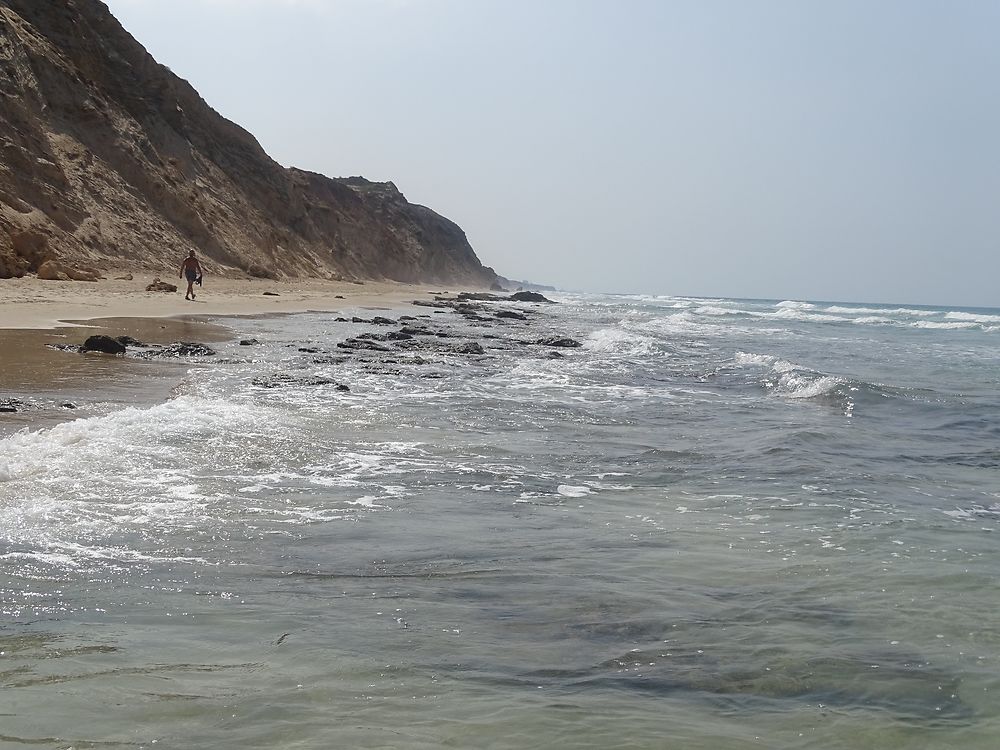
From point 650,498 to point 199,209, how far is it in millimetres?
36622

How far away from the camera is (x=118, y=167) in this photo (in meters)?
34.3

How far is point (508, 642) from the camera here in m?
3.17

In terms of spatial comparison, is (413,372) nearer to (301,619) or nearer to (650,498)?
(650,498)

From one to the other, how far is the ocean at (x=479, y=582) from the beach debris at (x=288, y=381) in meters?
0.80

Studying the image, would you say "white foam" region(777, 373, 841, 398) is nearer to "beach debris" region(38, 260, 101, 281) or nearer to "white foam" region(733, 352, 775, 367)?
"white foam" region(733, 352, 775, 367)

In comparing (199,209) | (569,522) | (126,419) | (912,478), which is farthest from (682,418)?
(199,209)

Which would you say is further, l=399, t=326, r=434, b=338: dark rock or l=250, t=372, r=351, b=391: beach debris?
l=399, t=326, r=434, b=338: dark rock

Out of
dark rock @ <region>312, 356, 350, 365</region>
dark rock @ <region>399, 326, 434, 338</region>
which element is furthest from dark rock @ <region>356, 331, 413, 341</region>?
dark rock @ <region>312, 356, 350, 365</region>

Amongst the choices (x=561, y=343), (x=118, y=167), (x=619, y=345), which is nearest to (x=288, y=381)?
(x=561, y=343)

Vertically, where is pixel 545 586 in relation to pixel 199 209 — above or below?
below

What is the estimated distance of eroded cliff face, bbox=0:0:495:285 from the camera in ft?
89.1

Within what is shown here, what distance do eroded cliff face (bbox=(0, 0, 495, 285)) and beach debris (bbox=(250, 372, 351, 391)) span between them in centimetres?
1413

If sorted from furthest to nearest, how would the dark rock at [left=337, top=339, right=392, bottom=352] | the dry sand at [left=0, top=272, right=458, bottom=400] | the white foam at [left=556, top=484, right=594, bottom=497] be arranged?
1. the dark rock at [left=337, top=339, right=392, bottom=352]
2. the dry sand at [left=0, top=272, right=458, bottom=400]
3. the white foam at [left=556, top=484, right=594, bottom=497]

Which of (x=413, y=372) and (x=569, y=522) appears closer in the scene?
(x=569, y=522)
